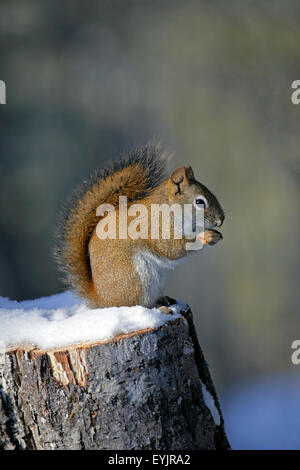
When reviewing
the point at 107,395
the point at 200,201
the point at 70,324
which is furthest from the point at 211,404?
the point at 200,201

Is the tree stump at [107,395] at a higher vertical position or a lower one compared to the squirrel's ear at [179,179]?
lower

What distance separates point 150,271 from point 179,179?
0.81 feet

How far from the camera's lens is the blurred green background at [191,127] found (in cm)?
328

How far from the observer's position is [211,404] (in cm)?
130

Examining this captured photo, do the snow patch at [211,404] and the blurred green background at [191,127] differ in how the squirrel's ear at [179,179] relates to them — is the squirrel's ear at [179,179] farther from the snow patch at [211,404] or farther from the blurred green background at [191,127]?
the blurred green background at [191,127]

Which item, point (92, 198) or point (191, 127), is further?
point (191, 127)

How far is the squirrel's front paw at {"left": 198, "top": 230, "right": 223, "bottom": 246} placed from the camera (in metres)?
1.44

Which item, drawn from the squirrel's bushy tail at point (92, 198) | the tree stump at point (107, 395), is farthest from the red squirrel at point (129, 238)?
the tree stump at point (107, 395)

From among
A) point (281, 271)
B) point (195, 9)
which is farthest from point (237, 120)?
point (281, 271)

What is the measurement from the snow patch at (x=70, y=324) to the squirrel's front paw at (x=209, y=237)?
0.63 feet

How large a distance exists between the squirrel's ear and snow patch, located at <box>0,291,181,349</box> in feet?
1.00

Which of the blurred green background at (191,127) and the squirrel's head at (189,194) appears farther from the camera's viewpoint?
the blurred green background at (191,127)

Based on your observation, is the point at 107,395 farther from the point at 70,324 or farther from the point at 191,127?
the point at 191,127

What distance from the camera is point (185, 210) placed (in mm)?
1450
